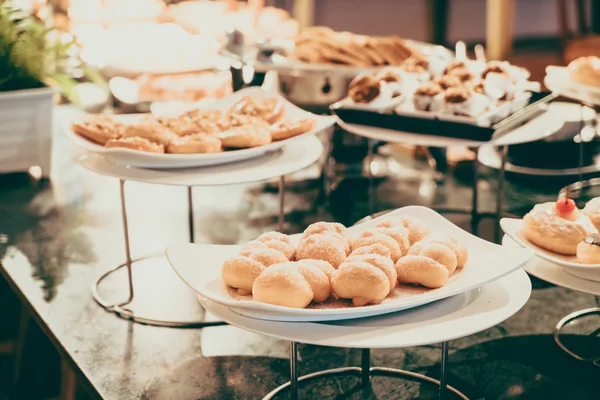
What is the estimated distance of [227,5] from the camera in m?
4.57

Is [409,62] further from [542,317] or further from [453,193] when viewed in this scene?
[542,317]

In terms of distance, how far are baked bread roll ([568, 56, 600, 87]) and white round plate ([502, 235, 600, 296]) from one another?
814 mm

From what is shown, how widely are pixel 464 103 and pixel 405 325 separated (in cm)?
84

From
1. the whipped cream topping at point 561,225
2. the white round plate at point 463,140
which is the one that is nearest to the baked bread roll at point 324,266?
Result: the whipped cream topping at point 561,225

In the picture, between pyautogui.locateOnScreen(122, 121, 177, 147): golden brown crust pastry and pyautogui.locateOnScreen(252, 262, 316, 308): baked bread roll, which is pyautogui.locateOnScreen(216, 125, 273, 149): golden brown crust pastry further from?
pyautogui.locateOnScreen(252, 262, 316, 308): baked bread roll

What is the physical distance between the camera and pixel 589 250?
3.85ft

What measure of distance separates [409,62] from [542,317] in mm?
891

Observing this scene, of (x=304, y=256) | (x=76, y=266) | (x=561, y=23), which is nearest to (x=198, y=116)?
(x=76, y=266)

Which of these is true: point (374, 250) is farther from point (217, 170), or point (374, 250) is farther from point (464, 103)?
point (464, 103)

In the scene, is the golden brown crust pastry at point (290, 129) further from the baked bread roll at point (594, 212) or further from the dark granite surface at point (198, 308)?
the baked bread roll at point (594, 212)

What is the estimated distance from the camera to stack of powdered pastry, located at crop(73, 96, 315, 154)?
4.96 ft

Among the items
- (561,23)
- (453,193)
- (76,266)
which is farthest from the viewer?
A: (561,23)

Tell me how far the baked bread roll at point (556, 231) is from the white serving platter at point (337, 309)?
142mm

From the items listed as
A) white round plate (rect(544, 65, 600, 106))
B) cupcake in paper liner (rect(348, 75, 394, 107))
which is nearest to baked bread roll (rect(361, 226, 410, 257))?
cupcake in paper liner (rect(348, 75, 394, 107))
